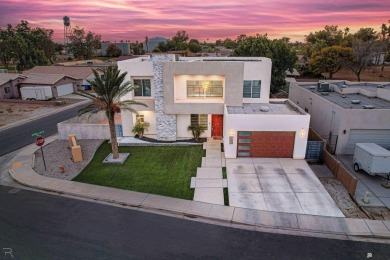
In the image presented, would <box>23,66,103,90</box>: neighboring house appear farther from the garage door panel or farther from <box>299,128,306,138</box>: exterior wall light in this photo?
<box>299,128,306,138</box>: exterior wall light

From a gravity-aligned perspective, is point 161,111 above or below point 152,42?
below

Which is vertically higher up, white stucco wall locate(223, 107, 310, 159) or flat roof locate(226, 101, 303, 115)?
flat roof locate(226, 101, 303, 115)

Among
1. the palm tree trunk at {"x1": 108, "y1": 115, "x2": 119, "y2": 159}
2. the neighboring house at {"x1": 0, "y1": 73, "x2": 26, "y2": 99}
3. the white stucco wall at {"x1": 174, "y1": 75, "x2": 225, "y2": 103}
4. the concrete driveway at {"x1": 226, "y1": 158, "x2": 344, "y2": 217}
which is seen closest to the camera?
the concrete driveway at {"x1": 226, "y1": 158, "x2": 344, "y2": 217}

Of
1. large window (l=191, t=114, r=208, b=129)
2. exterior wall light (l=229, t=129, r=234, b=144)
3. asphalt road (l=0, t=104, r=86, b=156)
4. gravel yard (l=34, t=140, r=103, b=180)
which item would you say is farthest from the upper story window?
asphalt road (l=0, t=104, r=86, b=156)

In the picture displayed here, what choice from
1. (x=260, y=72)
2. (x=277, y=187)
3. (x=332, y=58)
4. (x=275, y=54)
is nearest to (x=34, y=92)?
(x=260, y=72)

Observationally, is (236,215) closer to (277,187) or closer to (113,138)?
(277,187)

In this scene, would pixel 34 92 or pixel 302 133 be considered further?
pixel 34 92

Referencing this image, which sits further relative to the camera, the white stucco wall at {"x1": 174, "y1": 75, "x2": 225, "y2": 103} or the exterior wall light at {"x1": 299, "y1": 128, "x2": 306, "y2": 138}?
the white stucco wall at {"x1": 174, "y1": 75, "x2": 225, "y2": 103}
